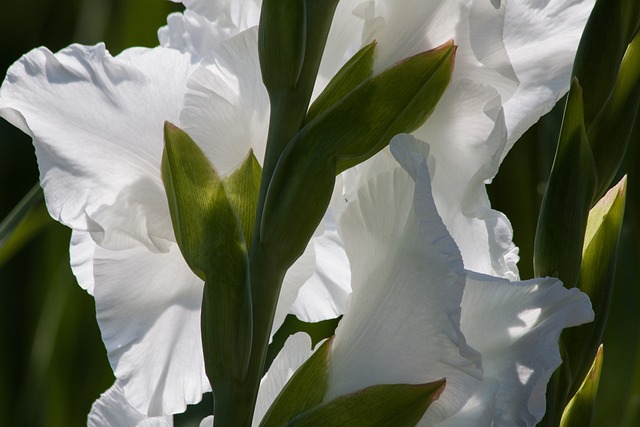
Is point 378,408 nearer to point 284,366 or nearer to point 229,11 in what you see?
point 284,366

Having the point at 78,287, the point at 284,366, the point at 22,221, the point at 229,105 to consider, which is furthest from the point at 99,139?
Result: the point at 78,287

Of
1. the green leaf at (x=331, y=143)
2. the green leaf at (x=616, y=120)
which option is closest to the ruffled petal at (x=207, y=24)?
the green leaf at (x=331, y=143)

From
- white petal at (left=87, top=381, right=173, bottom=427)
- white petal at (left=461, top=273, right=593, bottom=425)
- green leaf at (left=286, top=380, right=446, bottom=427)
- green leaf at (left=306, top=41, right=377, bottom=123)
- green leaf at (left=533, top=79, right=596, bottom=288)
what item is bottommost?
white petal at (left=87, top=381, right=173, bottom=427)

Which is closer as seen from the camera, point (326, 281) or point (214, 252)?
point (214, 252)

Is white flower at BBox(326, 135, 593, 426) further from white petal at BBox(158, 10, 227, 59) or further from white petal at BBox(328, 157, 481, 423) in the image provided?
white petal at BBox(158, 10, 227, 59)

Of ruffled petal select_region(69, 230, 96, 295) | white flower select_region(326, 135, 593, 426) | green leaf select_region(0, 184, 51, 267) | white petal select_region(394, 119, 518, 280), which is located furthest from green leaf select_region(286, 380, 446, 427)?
green leaf select_region(0, 184, 51, 267)

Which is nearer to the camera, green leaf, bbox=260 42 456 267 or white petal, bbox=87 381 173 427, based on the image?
green leaf, bbox=260 42 456 267
